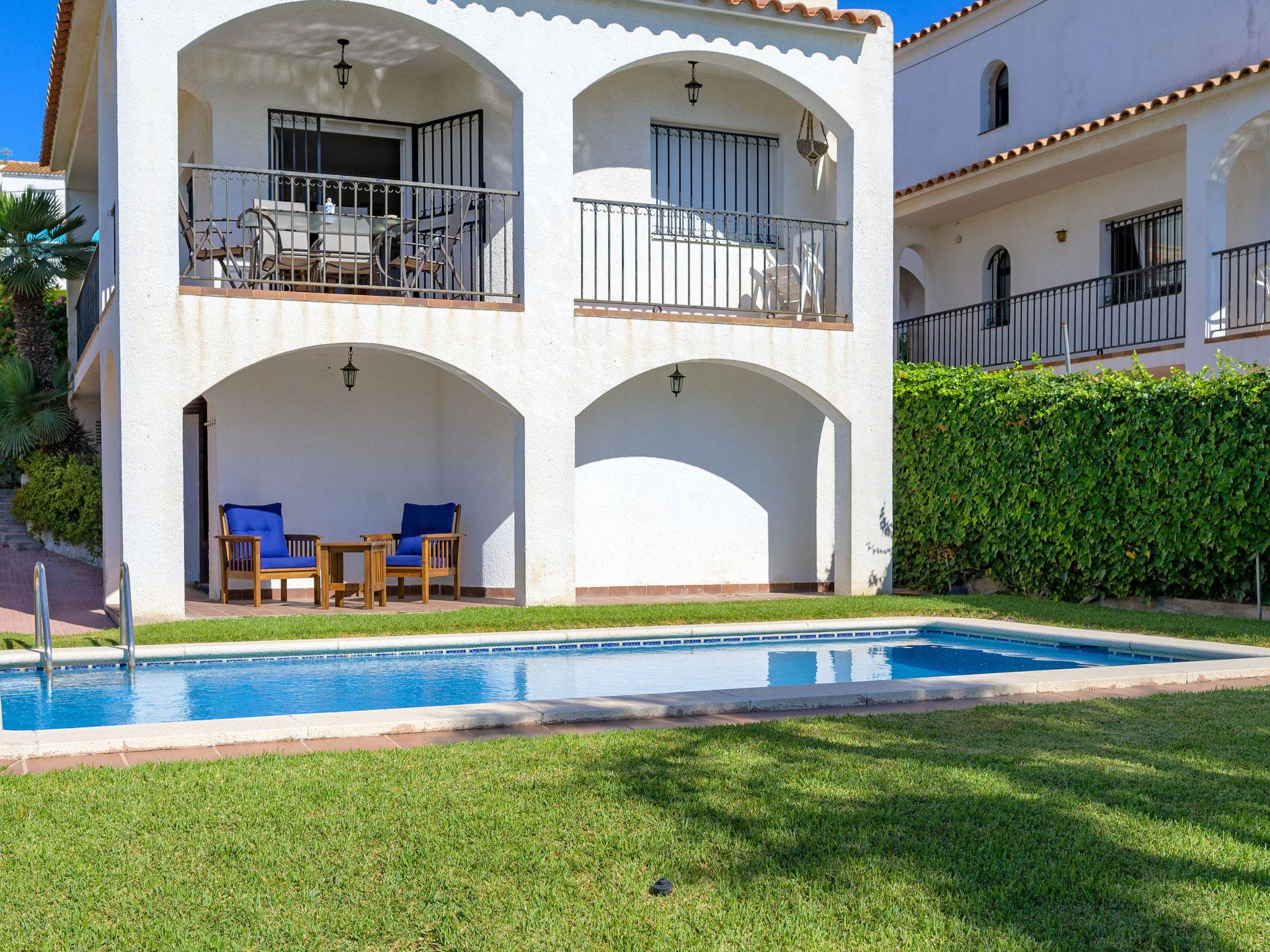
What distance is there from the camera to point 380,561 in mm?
12977

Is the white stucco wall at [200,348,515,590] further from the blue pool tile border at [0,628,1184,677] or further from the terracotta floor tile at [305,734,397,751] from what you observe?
the terracotta floor tile at [305,734,397,751]

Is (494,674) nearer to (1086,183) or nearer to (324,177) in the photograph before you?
(324,177)

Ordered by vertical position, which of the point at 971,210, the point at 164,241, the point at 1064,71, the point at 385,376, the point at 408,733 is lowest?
the point at 408,733

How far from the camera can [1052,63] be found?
19734 mm

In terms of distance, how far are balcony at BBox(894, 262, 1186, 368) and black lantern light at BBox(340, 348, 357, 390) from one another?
319 inches

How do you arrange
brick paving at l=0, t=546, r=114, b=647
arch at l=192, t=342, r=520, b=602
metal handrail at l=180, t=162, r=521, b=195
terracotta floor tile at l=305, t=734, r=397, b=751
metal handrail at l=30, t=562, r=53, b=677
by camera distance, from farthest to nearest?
arch at l=192, t=342, r=520, b=602 → metal handrail at l=180, t=162, r=521, b=195 → brick paving at l=0, t=546, r=114, b=647 → metal handrail at l=30, t=562, r=53, b=677 → terracotta floor tile at l=305, t=734, r=397, b=751

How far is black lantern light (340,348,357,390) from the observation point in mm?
14141

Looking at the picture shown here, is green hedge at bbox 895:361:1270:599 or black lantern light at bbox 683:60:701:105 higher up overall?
black lantern light at bbox 683:60:701:105

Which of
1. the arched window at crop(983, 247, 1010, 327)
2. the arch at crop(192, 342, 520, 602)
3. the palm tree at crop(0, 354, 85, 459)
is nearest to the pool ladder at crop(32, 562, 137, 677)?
the arch at crop(192, 342, 520, 602)

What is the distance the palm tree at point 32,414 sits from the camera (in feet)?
67.6

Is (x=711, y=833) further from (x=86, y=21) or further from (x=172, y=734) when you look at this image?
(x=86, y=21)

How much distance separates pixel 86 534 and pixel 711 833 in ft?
52.9

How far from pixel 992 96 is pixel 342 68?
1185cm

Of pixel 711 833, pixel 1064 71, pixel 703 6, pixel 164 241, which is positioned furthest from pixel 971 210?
pixel 711 833
